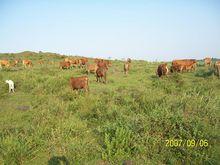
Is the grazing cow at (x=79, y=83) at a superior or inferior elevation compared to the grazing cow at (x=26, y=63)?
inferior

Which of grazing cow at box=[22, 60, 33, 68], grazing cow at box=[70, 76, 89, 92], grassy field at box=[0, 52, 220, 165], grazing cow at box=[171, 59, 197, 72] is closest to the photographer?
grassy field at box=[0, 52, 220, 165]

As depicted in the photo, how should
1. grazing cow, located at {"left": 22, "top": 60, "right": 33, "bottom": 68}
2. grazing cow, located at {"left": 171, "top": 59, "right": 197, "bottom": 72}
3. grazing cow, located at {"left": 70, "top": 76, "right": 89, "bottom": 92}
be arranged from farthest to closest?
grazing cow, located at {"left": 22, "top": 60, "right": 33, "bottom": 68}
grazing cow, located at {"left": 171, "top": 59, "right": 197, "bottom": 72}
grazing cow, located at {"left": 70, "top": 76, "right": 89, "bottom": 92}

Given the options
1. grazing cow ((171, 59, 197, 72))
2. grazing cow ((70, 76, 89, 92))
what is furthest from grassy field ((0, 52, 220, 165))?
grazing cow ((171, 59, 197, 72))

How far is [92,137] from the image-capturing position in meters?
7.69

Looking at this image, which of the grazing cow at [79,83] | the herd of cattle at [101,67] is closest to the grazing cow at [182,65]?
the herd of cattle at [101,67]

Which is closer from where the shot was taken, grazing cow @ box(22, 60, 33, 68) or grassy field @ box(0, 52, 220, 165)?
grassy field @ box(0, 52, 220, 165)

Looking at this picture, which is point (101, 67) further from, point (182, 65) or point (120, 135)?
point (120, 135)

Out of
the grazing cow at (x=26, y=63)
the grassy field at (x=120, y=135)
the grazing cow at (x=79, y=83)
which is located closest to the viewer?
the grassy field at (x=120, y=135)
